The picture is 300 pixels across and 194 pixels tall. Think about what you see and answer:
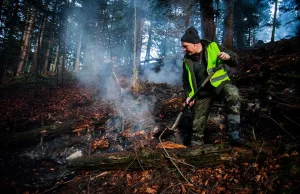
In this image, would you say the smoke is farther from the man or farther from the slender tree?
the man

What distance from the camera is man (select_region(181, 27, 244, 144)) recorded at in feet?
10.8

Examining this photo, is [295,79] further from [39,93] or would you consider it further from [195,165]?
[39,93]

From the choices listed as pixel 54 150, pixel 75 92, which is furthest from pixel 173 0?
pixel 75 92

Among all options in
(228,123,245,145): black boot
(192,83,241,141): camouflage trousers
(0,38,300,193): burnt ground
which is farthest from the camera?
(192,83,241,141): camouflage trousers

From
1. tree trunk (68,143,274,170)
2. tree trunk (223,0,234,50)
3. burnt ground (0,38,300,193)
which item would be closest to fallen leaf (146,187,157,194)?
burnt ground (0,38,300,193)

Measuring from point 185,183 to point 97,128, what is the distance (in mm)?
4744

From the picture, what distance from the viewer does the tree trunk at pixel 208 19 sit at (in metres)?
7.61

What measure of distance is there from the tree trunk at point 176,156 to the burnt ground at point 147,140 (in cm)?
10

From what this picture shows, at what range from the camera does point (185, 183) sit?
9.50ft

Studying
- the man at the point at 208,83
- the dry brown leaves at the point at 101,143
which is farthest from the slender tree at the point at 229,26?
the dry brown leaves at the point at 101,143

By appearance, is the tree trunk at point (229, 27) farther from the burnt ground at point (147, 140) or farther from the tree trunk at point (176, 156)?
the tree trunk at point (176, 156)

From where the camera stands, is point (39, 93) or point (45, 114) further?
point (39, 93)

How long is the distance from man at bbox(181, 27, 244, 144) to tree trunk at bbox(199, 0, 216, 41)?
178 inches

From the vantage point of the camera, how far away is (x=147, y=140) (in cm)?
539
